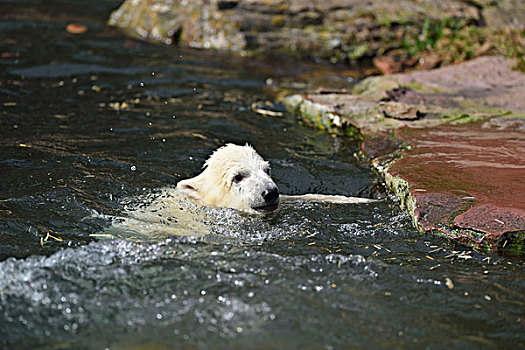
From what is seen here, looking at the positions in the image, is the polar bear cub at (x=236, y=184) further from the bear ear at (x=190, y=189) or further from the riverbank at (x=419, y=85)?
the riverbank at (x=419, y=85)

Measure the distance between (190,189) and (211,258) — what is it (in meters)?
1.96

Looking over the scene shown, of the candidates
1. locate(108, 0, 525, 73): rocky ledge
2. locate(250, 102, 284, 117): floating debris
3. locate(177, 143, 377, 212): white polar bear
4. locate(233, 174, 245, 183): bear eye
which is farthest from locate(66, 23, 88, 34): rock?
locate(233, 174, 245, 183): bear eye

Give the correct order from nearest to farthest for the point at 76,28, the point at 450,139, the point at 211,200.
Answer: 1. the point at 211,200
2. the point at 450,139
3. the point at 76,28

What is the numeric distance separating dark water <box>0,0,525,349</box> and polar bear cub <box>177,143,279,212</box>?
0.20 meters

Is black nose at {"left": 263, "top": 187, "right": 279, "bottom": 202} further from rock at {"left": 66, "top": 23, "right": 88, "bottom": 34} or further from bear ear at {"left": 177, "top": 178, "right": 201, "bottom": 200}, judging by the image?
rock at {"left": 66, "top": 23, "right": 88, "bottom": 34}

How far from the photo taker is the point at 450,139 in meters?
8.09

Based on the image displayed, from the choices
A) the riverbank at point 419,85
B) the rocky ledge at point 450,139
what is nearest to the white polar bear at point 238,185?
the rocky ledge at point 450,139

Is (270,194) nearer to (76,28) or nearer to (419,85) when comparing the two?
(419,85)

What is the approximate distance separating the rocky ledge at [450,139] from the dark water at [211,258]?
0.29 meters

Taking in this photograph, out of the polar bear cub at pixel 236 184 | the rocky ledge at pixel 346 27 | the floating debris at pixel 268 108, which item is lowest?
the floating debris at pixel 268 108

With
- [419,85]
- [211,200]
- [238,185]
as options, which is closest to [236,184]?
[238,185]

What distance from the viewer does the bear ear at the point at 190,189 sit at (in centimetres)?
689

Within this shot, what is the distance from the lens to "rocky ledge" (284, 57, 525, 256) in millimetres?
5758

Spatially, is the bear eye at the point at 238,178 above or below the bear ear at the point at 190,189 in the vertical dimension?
above
